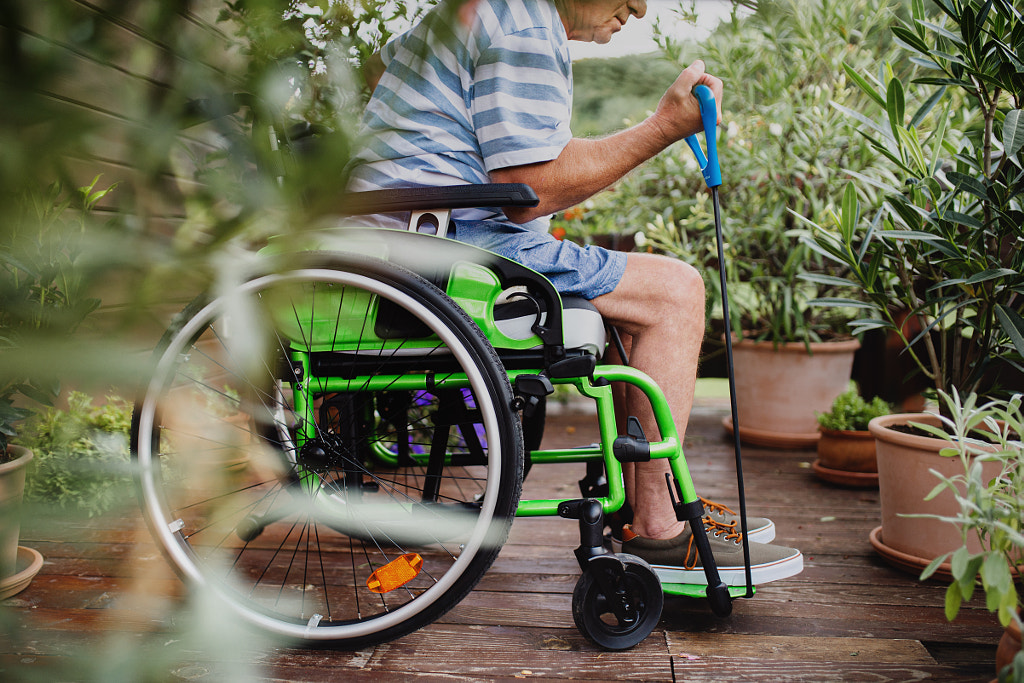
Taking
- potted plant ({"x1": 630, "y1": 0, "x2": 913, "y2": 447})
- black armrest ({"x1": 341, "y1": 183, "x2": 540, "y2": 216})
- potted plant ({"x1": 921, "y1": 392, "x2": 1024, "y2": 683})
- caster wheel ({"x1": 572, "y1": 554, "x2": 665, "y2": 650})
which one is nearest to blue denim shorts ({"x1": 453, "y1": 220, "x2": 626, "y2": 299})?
black armrest ({"x1": 341, "y1": 183, "x2": 540, "y2": 216})

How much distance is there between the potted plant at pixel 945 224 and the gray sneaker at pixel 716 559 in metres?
0.22

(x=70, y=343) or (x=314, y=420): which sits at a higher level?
(x=70, y=343)

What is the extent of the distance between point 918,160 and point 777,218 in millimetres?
1041

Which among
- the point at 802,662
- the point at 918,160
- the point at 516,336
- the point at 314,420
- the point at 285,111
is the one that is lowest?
the point at 802,662

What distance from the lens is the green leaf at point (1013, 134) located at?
1.08 meters

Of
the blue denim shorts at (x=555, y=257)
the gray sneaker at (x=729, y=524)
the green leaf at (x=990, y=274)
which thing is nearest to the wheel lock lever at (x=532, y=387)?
the blue denim shorts at (x=555, y=257)

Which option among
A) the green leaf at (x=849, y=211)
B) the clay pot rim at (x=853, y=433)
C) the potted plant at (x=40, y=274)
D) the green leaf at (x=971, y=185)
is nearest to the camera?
the potted plant at (x=40, y=274)

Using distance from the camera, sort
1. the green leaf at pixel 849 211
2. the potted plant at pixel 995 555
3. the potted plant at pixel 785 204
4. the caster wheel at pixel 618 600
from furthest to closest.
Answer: the potted plant at pixel 785 204 → the green leaf at pixel 849 211 → the caster wheel at pixel 618 600 → the potted plant at pixel 995 555

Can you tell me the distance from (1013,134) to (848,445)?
1088 millimetres

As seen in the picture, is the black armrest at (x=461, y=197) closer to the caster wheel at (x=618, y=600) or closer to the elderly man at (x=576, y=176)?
the elderly man at (x=576, y=176)

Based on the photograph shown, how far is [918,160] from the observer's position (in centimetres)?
132

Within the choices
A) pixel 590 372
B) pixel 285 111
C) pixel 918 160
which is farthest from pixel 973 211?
pixel 285 111

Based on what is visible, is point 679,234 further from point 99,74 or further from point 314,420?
point 99,74

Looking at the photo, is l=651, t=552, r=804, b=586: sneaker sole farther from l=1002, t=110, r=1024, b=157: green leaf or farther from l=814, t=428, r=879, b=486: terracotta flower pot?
l=814, t=428, r=879, b=486: terracotta flower pot
